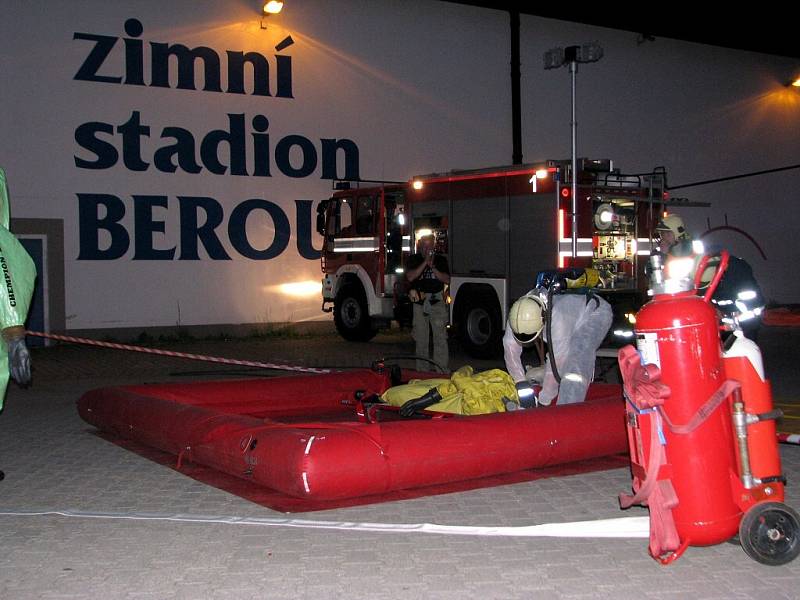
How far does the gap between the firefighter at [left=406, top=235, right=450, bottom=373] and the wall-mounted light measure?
315 inches

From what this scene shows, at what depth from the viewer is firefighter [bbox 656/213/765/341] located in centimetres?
600

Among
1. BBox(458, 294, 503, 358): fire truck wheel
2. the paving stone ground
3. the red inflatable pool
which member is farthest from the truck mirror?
the paving stone ground

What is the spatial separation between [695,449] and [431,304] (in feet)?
26.0

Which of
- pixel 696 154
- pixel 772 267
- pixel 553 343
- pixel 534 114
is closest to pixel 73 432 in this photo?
pixel 553 343

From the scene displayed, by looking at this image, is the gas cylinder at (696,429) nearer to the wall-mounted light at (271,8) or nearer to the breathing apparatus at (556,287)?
the breathing apparatus at (556,287)

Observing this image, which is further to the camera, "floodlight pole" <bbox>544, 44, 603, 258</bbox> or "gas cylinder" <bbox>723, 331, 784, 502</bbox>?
"floodlight pole" <bbox>544, 44, 603, 258</bbox>

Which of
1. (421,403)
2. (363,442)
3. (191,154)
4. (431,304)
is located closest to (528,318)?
(421,403)

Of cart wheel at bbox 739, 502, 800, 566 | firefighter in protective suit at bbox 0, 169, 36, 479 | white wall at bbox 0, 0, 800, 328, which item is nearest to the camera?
cart wheel at bbox 739, 502, 800, 566

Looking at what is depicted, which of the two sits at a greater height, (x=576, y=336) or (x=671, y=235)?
(x=671, y=235)

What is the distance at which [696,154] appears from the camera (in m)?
25.5

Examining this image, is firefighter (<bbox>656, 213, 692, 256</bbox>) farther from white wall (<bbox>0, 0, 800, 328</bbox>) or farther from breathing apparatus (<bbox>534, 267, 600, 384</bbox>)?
white wall (<bbox>0, 0, 800, 328</bbox>)

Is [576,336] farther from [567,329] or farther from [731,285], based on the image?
[731,285]

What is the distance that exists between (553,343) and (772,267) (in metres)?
21.2

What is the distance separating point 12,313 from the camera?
6840 mm
